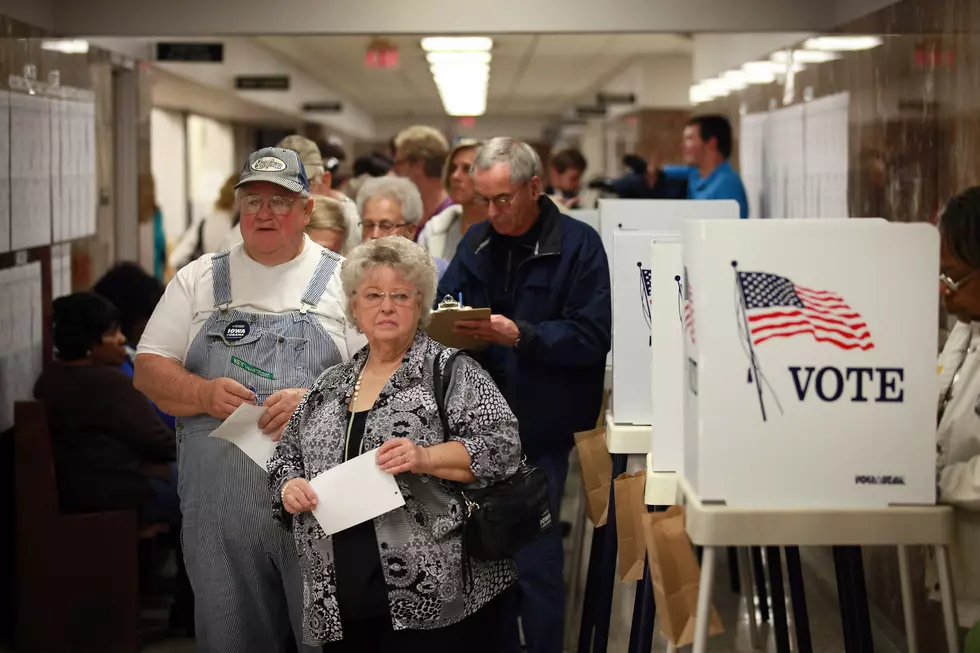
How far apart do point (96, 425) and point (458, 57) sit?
4679 millimetres

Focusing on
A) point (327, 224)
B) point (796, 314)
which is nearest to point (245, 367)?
point (327, 224)

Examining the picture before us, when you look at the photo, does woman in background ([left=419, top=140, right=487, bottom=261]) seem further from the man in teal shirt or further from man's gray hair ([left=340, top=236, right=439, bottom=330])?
man's gray hair ([left=340, top=236, right=439, bottom=330])

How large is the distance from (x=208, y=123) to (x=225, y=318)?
17857mm

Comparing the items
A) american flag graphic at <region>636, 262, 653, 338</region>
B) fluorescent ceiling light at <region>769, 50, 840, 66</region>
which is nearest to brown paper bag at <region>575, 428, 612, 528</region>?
american flag graphic at <region>636, 262, 653, 338</region>

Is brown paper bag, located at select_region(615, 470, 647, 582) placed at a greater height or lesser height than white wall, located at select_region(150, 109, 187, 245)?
lesser

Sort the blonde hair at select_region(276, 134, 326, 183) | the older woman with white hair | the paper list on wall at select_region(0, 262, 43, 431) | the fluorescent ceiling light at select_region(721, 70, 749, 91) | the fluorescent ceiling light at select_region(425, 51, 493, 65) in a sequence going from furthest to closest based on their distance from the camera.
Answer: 1. the fluorescent ceiling light at select_region(425, 51, 493, 65)
2. the fluorescent ceiling light at select_region(721, 70, 749, 91)
3. the paper list on wall at select_region(0, 262, 43, 431)
4. the blonde hair at select_region(276, 134, 326, 183)
5. the older woman with white hair

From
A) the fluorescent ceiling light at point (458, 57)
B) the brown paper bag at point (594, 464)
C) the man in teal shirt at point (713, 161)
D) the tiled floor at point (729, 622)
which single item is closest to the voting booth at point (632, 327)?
the brown paper bag at point (594, 464)

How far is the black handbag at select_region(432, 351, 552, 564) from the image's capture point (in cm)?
289

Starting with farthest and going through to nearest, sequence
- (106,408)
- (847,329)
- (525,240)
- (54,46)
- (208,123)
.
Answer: (208,123) < (54,46) < (106,408) < (525,240) < (847,329)

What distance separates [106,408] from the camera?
4875 mm

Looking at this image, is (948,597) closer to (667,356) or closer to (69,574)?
(667,356)

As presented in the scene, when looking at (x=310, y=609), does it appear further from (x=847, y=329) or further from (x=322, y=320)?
(x=847, y=329)

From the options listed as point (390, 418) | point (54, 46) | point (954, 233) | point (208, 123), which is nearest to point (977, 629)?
point (954, 233)

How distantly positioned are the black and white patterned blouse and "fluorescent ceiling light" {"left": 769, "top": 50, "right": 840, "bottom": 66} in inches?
145
